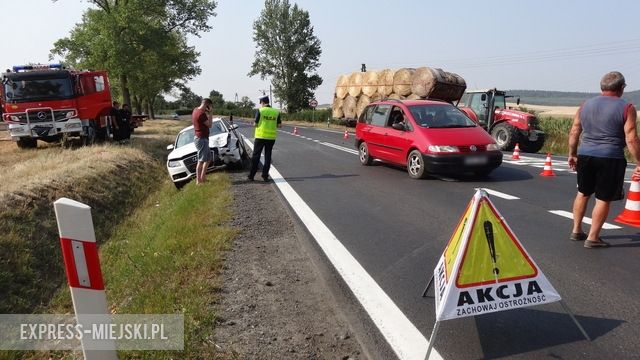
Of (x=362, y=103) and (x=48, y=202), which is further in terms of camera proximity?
(x=362, y=103)

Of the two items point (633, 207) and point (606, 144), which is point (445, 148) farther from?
point (606, 144)

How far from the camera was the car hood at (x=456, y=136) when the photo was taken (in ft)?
31.9

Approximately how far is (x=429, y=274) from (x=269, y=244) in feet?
6.35

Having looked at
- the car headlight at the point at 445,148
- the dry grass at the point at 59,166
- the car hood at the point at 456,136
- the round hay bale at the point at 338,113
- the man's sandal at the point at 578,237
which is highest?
the car hood at the point at 456,136

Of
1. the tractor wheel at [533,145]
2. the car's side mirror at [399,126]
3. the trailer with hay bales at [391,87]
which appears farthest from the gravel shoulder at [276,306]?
the trailer with hay bales at [391,87]

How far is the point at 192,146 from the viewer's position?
11734 mm

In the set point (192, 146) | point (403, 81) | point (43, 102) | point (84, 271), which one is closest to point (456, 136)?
point (192, 146)

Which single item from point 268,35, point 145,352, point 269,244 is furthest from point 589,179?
point 268,35

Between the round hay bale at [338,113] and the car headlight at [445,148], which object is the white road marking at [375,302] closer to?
the car headlight at [445,148]

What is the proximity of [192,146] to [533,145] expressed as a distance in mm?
12149

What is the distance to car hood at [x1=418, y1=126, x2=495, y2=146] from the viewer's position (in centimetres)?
973

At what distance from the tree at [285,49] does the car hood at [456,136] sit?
66.7 metres

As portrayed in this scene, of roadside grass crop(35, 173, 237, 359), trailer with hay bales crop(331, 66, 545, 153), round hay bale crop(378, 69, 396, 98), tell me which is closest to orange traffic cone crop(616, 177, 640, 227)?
roadside grass crop(35, 173, 237, 359)

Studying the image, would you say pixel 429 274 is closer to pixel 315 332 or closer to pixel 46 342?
pixel 315 332
